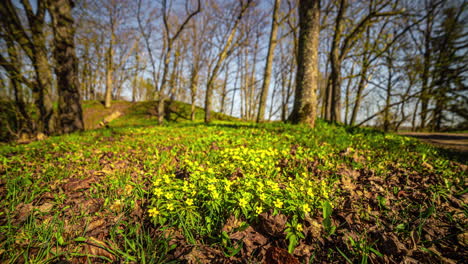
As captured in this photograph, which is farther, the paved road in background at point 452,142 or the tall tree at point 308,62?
the tall tree at point 308,62

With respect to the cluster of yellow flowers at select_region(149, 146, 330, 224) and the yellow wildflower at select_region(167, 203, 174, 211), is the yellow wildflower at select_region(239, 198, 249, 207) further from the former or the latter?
the yellow wildflower at select_region(167, 203, 174, 211)

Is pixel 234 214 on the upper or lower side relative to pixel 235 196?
lower

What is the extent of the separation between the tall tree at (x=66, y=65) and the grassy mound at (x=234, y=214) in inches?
180

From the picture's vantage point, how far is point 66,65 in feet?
20.8

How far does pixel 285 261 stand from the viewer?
134 centimetres

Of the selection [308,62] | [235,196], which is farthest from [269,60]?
[235,196]

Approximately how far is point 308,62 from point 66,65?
849cm

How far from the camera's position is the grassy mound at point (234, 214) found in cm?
144

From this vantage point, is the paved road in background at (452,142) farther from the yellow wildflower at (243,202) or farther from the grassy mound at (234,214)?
the yellow wildflower at (243,202)

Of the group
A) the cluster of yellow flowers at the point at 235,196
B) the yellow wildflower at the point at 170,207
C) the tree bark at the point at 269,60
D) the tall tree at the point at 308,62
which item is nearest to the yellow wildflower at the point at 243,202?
the cluster of yellow flowers at the point at 235,196

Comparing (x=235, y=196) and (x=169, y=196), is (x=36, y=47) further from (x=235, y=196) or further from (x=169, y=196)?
(x=235, y=196)

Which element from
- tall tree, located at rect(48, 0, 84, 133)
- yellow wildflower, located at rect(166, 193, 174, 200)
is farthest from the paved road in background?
tall tree, located at rect(48, 0, 84, 133)

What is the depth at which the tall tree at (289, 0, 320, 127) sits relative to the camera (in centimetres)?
579

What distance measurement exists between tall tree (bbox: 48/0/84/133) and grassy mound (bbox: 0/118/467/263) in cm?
→ 458
